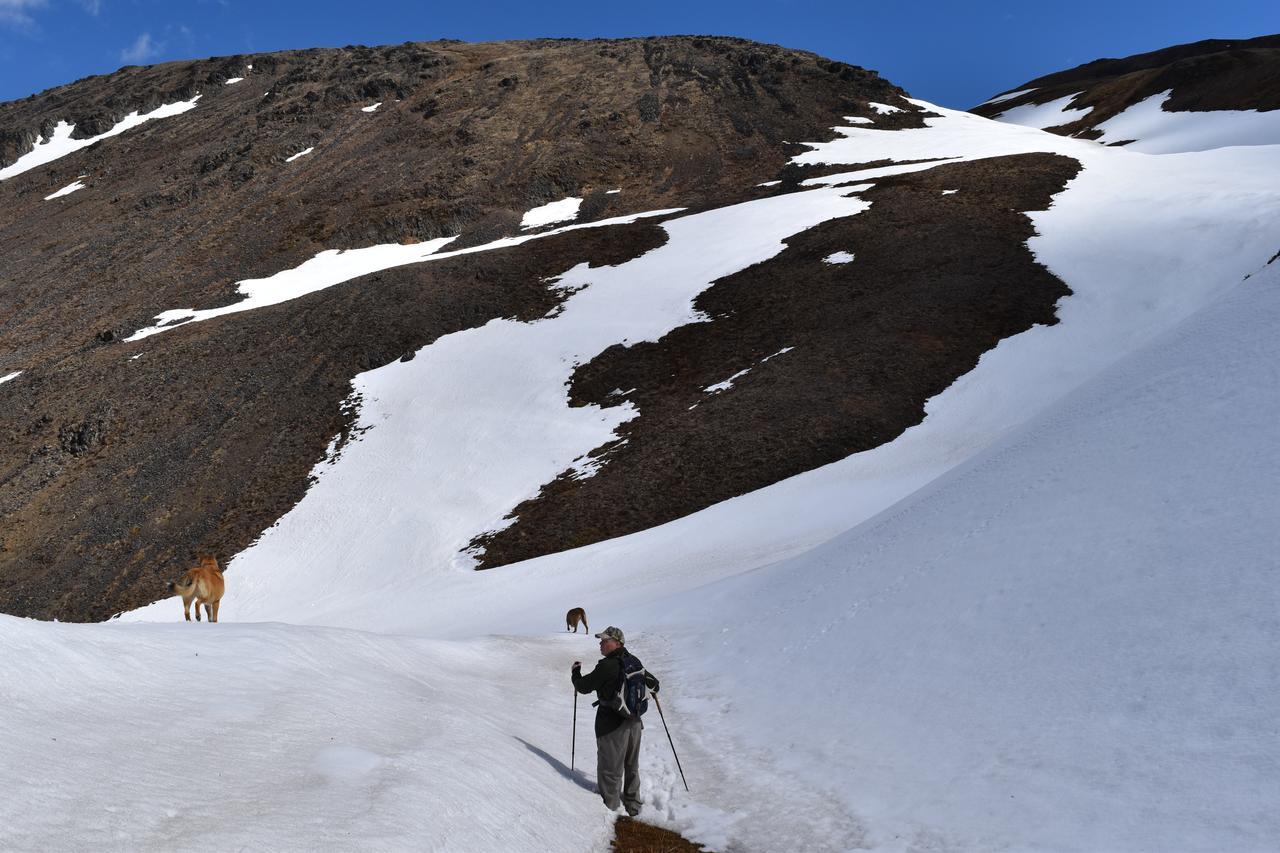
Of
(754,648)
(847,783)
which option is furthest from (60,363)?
(847,783)

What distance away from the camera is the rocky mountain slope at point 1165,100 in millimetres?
70812

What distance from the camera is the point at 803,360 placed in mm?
32375

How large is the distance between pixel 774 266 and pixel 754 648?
99.7ft

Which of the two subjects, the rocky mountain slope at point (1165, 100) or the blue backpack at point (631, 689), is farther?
the rocky mountain slope at point (1165, 100)

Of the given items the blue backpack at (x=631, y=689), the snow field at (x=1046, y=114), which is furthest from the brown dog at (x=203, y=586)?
the snow field at (x=1046, y=114)

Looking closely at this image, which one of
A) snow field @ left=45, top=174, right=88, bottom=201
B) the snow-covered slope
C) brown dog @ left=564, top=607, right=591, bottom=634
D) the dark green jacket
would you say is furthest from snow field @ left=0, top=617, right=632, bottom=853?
snow field @ left=45, top=174, right=88, bottom=201

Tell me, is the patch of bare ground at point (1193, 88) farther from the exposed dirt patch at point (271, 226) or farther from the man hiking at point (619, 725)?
the man hiking at point (619, 725)

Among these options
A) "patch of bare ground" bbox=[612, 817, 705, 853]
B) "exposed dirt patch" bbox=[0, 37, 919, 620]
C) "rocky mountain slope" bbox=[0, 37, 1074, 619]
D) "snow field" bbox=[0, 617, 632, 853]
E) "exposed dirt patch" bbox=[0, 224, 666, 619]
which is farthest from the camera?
"exposed dirt patch" bbox=[0, 37, 919, 620]

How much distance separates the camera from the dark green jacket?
887 centimetres

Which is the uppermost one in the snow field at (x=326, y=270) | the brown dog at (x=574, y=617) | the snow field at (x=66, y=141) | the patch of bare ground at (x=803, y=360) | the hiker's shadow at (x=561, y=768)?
the snow field at (x=66, y=141)

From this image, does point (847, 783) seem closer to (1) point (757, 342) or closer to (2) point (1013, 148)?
(1) point (757, 342)

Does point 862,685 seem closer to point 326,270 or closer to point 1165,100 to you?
point 326,270

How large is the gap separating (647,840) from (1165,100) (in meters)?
97.7

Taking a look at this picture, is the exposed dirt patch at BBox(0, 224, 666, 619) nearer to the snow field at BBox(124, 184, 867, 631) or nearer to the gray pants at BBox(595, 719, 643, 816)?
the snow field at BBox(124, 184, 867, 631)
